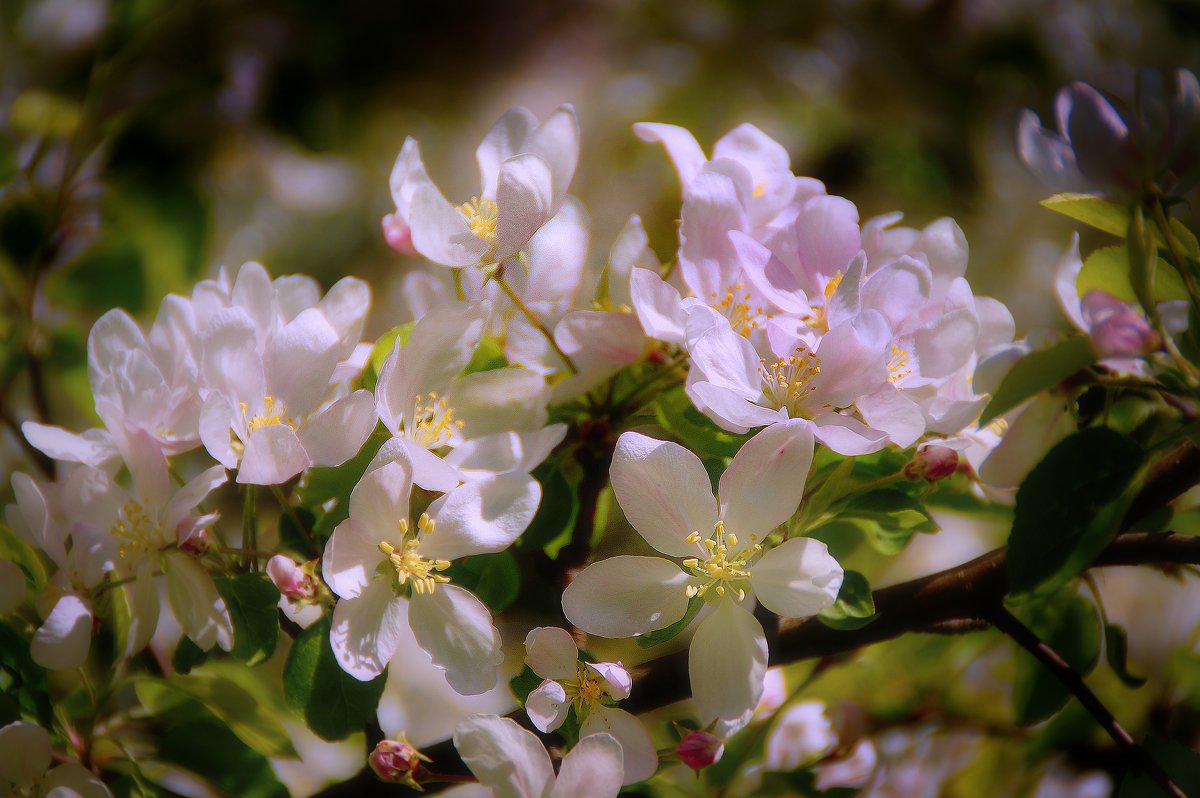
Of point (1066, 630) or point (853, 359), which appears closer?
point (853, 359)

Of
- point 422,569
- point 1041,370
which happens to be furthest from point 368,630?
point 1041,370

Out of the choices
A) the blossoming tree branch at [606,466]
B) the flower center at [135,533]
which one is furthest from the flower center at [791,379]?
the flower center at [135,533]

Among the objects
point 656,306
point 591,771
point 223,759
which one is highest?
point 656,306

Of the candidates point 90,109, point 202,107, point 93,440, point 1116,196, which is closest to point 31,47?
point 202,107

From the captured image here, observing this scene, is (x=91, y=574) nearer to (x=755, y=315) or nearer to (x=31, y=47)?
(x=755, y=315)

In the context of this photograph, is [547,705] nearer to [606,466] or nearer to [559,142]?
[606,466]

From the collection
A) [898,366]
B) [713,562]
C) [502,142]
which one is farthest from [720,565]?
[502,142]

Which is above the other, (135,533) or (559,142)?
(559,142)

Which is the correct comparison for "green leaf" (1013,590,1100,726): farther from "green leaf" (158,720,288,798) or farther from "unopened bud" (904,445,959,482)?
"green leaf" (158,720,288,798)
